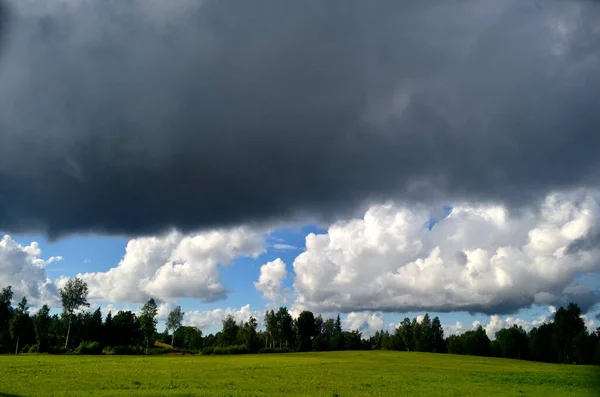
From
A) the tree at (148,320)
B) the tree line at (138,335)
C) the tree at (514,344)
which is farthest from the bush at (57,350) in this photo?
the tree at (514,344)

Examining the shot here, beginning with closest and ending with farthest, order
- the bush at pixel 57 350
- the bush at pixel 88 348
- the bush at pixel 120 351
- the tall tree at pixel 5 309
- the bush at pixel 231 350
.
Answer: the bush at pixel 88 348 < the bush at pixel 120 351 < the bush at pixel 57 350 < the bush at pixel 231 350 < the tall tree at pixel 5 309

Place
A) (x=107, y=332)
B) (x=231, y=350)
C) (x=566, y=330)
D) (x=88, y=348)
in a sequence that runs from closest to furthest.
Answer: (x=88, y=348)
(x=231, y=350)
(x=566, y=330)
(x=107, y=332)

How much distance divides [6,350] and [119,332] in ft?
141

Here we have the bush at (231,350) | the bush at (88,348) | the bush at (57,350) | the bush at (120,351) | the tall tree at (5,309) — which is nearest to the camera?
the bush at (88,348)

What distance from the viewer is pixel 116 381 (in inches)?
1877

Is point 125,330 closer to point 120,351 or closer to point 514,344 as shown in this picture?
point 120,351

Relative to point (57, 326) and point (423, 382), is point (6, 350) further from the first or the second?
point (423, 382)

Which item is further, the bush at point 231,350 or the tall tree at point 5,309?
the tall tree at point 5,309

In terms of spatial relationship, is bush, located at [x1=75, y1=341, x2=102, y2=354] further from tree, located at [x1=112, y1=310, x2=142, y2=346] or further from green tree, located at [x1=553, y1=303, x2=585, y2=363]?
green tree, located at [x1=553, y1=303, x2=585, y2=363]

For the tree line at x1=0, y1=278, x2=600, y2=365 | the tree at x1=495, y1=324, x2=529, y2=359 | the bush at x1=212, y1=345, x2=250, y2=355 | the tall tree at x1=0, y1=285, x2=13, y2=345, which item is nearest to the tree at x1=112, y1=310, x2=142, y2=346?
the tree line at x1=0, y1=278, x2=600, y2=365

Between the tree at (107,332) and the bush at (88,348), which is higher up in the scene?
the tree at (107,332)

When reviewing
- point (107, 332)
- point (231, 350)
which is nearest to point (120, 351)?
point (231, 350)

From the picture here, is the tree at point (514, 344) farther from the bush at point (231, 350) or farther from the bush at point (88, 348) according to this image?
the bush at point (88, 348)

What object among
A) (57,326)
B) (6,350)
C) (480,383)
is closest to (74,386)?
(480,383)
